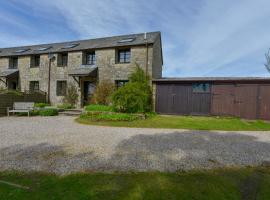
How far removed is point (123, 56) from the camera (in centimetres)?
1619

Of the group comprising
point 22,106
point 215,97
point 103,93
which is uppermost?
point 103,93

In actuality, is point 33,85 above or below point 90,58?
below

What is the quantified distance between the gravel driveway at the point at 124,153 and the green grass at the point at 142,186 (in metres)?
0.38

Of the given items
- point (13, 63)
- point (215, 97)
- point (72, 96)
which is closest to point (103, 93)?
point (72, 96)

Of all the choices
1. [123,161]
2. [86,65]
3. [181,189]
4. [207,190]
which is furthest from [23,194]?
[86,65]

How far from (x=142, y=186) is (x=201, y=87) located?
11.2m

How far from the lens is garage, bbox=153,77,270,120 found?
11742mm

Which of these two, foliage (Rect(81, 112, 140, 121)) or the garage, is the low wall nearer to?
foliage (Rect(81, 112, 140, 121))

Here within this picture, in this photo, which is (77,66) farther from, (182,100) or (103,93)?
(182,100)

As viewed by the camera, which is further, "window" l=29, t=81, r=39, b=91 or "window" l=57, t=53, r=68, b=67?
"window" l=29, t=81, r=39, b=91

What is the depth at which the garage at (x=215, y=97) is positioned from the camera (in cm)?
1174

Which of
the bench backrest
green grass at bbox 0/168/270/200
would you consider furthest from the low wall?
green grass at bbox 0/168/270/200

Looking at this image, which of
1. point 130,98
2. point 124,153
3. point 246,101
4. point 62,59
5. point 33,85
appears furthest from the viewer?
point 33,85

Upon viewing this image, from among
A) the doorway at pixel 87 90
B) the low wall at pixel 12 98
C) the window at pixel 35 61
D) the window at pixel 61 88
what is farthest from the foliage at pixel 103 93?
the window at pixel 35 61
